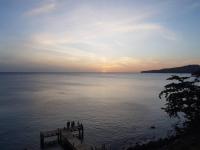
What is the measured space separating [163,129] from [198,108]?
20.0 metres

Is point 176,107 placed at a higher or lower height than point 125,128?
higher

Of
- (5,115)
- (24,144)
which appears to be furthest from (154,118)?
(5,115)

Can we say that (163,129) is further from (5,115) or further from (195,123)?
(5,115)

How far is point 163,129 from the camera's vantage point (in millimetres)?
38844

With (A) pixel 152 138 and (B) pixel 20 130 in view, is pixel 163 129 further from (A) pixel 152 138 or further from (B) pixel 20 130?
(B) pixel 20 130

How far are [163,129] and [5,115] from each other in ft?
118

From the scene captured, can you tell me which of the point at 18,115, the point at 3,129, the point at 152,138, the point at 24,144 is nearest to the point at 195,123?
the point at 152,138

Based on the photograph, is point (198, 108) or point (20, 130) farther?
point (20, 130)

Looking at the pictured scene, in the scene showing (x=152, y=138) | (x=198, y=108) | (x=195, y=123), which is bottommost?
(x=152, y=138)

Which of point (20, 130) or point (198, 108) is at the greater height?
point (198, 108)

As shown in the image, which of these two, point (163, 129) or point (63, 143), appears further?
point (163, 129)

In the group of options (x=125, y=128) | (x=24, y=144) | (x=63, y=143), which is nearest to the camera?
(x=63, y=143)

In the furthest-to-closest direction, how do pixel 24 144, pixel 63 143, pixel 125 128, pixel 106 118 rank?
pixel 106 118 < pixel 125 128 < pixel 24 144 < pixel 63 143

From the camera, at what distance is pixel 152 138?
3381 cm
